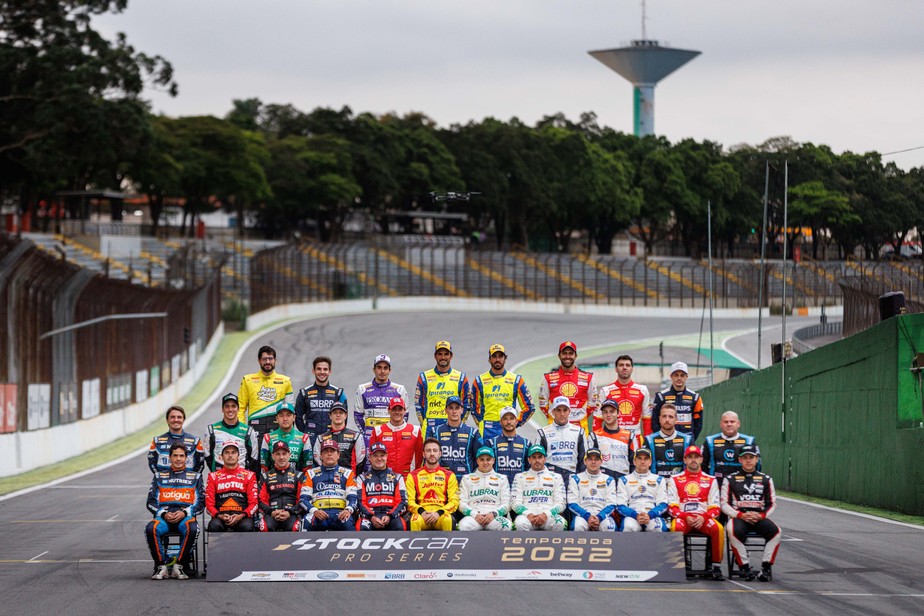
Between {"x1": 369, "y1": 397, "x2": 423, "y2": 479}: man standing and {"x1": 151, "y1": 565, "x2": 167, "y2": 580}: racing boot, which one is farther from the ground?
{"x1": 369, "y1": 397, "x2": 423, "y2": 479}: man standing

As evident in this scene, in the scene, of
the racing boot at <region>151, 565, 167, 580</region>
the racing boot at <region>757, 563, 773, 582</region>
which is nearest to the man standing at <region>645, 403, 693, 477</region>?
the racing boot at <region>757, 563, 773, 582</region>

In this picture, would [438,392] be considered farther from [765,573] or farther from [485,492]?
[765,573]

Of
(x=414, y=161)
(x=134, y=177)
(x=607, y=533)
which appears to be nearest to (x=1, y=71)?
(x=134, y=177)

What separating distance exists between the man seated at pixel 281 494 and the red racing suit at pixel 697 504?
376 centimetres

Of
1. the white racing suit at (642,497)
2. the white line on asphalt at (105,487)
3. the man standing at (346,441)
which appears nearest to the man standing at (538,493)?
the white racing suit at (642,497)

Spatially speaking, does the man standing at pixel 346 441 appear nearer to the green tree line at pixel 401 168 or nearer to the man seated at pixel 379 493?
the man seated at pixel 379 493

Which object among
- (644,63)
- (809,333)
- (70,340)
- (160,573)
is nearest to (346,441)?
(160,573)

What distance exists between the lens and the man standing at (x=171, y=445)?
13.8m

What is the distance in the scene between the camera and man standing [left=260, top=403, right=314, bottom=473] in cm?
1453

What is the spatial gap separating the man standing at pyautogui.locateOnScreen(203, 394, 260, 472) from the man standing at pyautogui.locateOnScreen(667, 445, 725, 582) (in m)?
4.45

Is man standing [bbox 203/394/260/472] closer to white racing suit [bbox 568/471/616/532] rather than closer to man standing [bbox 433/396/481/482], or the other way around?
man standing [bbox 433/396/481/482]

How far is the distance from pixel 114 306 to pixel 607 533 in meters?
22.7

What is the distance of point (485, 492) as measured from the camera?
13852 mm

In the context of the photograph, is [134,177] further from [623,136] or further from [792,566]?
[792,566]
